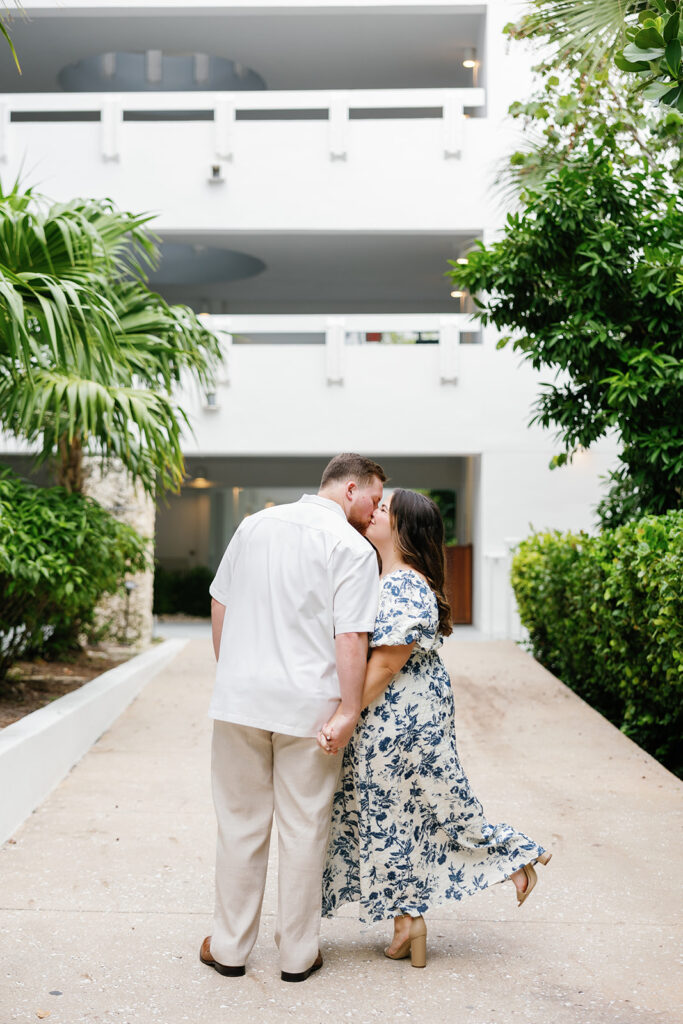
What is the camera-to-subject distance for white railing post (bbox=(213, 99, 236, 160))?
565 inches

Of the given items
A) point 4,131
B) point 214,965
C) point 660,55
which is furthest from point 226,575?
point 4,131

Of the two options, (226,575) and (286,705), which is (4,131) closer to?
(226,575)

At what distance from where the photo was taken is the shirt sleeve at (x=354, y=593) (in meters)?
3.00

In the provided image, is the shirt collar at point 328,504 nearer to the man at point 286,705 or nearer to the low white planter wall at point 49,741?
the man at point 286,705

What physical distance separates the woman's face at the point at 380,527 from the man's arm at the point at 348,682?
422mm

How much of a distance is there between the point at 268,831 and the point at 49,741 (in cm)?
258

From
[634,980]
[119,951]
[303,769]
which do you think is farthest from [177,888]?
[634,980]

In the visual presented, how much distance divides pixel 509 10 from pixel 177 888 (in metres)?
14.1

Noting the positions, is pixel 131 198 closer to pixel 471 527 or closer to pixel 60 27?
pixel 60 27

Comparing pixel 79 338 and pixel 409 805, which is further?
pixel 79 338

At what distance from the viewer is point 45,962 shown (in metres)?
3.23

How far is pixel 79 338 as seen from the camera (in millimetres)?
5605

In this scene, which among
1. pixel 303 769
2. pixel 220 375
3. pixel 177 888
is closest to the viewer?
pixel 303 769

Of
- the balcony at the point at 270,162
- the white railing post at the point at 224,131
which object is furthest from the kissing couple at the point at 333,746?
the white railing post at the point at 224,131
